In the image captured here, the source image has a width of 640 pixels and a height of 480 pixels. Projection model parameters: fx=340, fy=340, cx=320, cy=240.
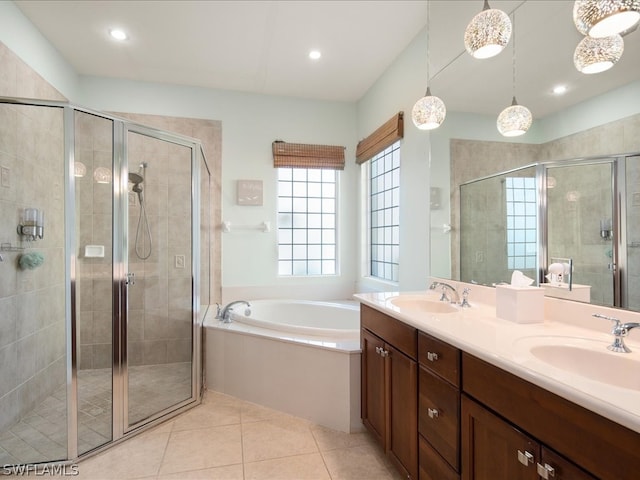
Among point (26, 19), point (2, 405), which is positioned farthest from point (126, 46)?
point (2, 405)

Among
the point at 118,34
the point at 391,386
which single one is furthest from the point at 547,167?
the point at 118,34

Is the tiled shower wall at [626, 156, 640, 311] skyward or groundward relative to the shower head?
groundward

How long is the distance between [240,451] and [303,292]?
6.43ft

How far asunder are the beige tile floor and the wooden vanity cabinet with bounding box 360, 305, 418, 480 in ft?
0.56

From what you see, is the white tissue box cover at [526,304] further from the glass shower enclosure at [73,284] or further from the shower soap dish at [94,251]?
the shower soap dish at [94,251]

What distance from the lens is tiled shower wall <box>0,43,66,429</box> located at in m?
1.94

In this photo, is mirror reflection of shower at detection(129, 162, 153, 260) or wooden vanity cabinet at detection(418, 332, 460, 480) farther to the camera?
mirror reflection of shower at detection(129, 162, 153, 260)

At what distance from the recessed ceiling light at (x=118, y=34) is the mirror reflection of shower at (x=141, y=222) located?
115cm

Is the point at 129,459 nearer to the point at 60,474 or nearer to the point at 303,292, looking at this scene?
the point at 60,474

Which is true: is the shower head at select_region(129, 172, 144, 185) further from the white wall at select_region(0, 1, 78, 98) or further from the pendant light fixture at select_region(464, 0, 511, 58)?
the pendant light fixture at select_region(464, 0, 511, 58)

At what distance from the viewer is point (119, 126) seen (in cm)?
204

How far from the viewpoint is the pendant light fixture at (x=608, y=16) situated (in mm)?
1021

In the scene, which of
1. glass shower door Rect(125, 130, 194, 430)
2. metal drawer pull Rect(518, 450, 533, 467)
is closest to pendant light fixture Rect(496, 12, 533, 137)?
metal drawer pull Rect(518, 450, 533, 467)

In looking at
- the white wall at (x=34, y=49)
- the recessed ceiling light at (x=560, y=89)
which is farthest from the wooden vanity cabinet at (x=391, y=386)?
the white wall at (x=34, y=49)
